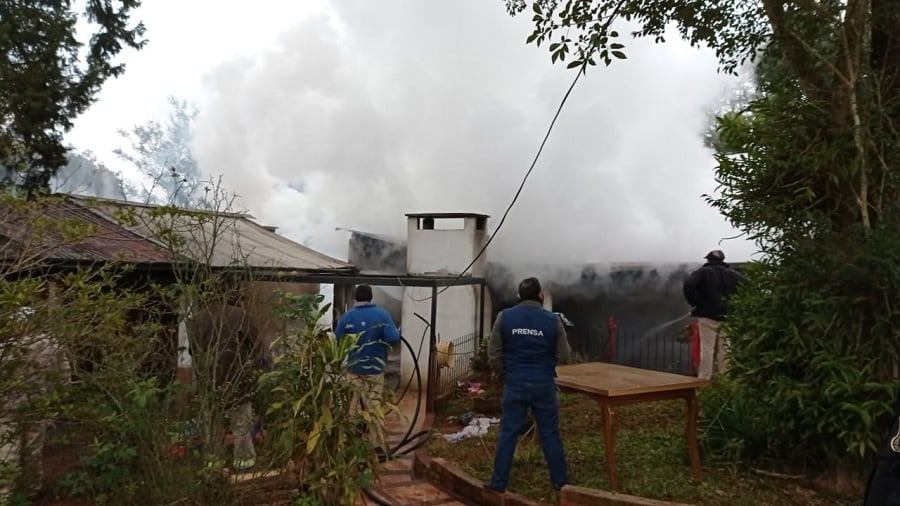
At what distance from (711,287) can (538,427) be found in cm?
376

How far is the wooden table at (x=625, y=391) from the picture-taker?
4266mm

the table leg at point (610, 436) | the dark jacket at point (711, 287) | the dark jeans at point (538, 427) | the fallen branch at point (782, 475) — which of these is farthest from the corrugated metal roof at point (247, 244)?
the dark jacket at point (711, 287)

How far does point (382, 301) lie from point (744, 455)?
29.1ft

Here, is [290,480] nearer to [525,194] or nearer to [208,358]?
[208,358]

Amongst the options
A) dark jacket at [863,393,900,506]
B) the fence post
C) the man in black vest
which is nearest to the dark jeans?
dark jacket at [863,393,900,506]

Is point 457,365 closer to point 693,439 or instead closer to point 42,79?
point 693,439

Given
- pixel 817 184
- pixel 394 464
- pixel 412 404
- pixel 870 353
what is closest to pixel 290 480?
pixel 394 464

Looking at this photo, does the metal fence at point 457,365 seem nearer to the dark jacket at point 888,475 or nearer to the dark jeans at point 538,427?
the dark jeans at point 538,427

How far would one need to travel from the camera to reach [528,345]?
4.59 metres

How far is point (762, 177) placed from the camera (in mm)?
4898

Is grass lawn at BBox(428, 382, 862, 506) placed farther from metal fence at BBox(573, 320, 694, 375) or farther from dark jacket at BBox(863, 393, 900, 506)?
metal fence at BBox(573, 320, 694, 375)

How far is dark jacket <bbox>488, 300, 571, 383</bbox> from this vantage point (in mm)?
4598

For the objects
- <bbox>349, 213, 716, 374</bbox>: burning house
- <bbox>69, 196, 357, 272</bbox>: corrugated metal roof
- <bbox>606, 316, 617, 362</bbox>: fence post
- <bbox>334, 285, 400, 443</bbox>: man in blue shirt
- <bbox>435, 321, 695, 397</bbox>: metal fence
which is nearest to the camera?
<bbox>334, 285, 400, 443</bbox>: man in blue shirt

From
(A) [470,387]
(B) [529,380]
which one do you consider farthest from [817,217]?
(A) [470,387]
